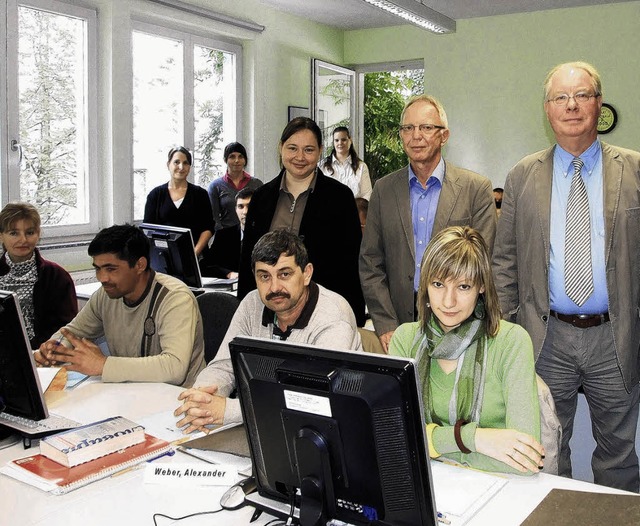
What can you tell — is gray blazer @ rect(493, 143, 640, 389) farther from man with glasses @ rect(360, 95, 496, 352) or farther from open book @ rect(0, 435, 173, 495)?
open book @ rect(0, 435, 173, 495)

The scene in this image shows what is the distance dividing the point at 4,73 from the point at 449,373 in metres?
4.21

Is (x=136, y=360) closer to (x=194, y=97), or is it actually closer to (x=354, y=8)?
(x=194, y=97)

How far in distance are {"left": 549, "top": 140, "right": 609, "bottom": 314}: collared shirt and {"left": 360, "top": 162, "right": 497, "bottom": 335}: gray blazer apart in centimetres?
37

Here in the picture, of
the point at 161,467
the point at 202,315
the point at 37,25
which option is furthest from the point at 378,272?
the point at 37,25

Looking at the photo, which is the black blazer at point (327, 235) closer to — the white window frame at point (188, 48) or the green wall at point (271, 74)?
the white window frame at point (188, 48)

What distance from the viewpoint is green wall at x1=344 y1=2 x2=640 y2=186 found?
712cm

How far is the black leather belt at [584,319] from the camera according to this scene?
240 cm

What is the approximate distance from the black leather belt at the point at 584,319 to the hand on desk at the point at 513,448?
79 cm

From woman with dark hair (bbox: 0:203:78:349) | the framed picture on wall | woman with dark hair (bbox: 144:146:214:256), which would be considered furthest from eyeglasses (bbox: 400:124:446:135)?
the framed picture on wall

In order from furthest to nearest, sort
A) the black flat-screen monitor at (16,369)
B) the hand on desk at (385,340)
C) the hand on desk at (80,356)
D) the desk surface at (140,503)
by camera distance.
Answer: the hand on desk at (385,340) → the hand on desk at (80,356) → the black flat-screen monitor at (16,369) → the desk surface at (140,503)

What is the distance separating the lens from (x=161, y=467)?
175 cm

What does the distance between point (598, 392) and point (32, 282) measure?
2534 mm

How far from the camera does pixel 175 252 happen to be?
400 cm

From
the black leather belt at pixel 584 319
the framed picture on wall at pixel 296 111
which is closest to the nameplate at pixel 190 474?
the black leather belt at pixel 584 319
